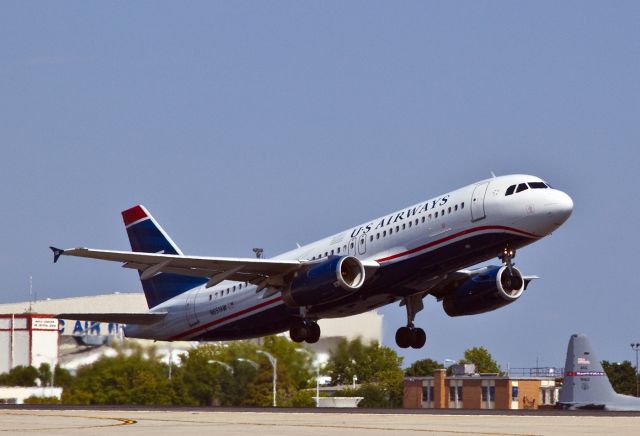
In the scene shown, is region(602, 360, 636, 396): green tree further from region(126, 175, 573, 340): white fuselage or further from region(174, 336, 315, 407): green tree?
region(126, 175, 573, 340): white fuselage

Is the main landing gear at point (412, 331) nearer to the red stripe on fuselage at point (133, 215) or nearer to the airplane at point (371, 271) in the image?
the airplane at point (371, 271)

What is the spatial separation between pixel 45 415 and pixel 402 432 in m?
20.4

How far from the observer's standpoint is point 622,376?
155m

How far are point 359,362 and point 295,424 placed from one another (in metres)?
30.4

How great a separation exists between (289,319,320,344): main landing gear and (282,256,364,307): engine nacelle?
13.4 ft

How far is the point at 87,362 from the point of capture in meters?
80.4

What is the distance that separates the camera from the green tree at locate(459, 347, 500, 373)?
166250mm

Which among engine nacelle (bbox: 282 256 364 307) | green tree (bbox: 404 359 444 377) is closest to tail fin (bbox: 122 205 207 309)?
engine nacelle (bbox: 282 256 364 307)

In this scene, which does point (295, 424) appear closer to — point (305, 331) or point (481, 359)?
point (305, 331)

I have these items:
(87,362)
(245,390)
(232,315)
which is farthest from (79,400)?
(232,315)

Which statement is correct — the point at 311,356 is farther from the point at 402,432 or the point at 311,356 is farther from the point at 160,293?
the point at 402,432

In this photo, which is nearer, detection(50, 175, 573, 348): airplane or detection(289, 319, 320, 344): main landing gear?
detection(50, 175, 573, 348): airplane

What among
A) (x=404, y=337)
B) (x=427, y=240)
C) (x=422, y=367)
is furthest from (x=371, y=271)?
(x=422, y=367)

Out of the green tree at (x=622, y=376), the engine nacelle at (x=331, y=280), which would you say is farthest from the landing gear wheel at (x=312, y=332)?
the green tree at (x=622, y=376)
